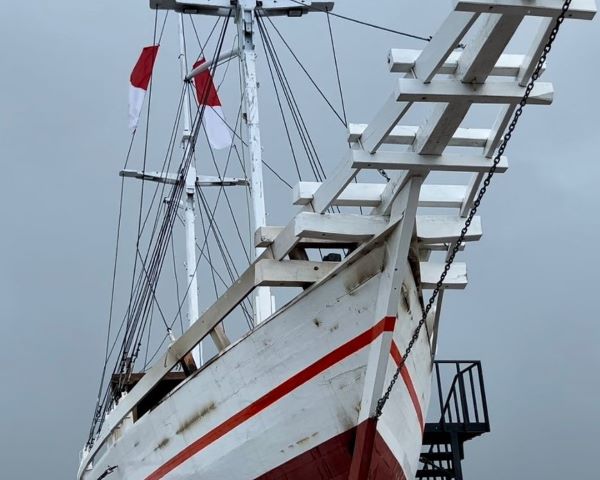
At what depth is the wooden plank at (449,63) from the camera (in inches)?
256

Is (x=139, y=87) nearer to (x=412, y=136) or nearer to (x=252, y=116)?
(x=252, y=116)

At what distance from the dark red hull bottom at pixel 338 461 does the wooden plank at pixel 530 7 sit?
13.8 ft

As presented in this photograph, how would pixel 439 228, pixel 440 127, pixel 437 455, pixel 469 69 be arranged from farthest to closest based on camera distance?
pixel 437 455
pixel 439 228
pixel 440 127
pixel 469 69

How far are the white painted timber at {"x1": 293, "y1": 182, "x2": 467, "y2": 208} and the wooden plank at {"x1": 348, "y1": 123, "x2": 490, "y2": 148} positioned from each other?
0.73m

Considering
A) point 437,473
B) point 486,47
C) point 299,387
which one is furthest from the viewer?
point 437,473

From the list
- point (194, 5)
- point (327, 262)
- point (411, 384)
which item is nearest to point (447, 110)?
point (327, 262)

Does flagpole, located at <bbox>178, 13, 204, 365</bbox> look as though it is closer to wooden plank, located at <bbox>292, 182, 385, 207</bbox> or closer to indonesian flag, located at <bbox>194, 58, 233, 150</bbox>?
indonesian flag, located at <bbox>194, 58, 233, 150</bbox>

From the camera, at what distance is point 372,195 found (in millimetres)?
8570

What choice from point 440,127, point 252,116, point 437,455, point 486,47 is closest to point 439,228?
point 440,127

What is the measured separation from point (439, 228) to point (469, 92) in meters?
2.54

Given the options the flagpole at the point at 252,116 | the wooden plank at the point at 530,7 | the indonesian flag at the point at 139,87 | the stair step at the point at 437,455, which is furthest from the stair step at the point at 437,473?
the wooden plank at the point at 530,7

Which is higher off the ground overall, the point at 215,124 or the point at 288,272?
the point at 215,124

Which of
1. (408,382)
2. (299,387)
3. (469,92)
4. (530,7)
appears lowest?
(299,387)

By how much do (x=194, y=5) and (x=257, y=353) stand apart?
5563 mm
